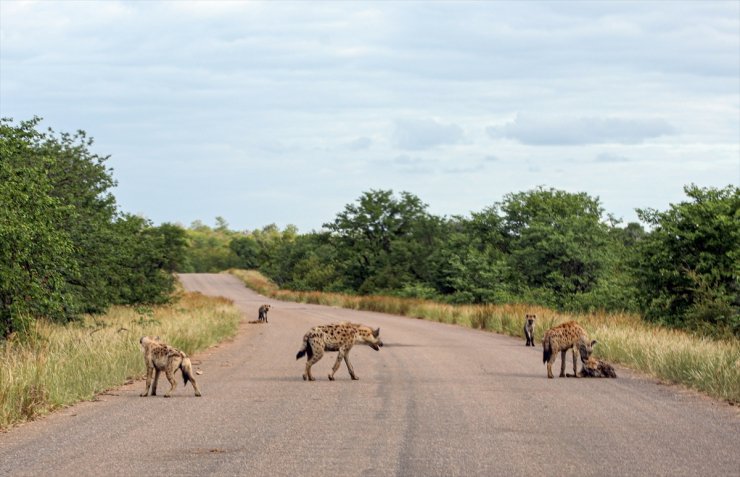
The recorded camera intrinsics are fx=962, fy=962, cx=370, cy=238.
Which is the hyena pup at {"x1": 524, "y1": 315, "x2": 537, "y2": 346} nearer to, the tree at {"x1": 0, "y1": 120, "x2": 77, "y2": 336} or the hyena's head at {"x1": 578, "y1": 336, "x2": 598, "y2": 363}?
the hyena's head at {"x1": 578, "y1": 336, "x2": 598, "y2": 363}

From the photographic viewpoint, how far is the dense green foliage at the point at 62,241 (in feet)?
63.1

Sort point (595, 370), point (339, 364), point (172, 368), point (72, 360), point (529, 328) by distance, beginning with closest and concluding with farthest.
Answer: point (172, 368) < point (72, 360) < point (339, 364) < point (595, 370) < point (529, 328)

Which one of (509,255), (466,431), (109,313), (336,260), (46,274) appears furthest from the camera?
(336,260)

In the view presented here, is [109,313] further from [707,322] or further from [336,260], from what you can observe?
[336,260]

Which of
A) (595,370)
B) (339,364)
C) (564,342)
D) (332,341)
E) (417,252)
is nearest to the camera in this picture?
(339,364)

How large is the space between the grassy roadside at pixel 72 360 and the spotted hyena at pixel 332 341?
3321 mm

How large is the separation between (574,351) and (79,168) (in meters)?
19.7

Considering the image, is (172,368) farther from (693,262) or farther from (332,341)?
(693,262)

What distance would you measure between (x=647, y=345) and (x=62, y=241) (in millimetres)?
13026

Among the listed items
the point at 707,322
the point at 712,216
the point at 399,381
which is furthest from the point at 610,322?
the point at 399,381

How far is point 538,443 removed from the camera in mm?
10695

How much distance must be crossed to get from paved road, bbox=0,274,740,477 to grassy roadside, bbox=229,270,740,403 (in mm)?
581

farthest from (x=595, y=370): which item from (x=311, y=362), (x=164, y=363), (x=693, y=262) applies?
(x=693, y=262)

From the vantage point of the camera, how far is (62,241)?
795 inches
